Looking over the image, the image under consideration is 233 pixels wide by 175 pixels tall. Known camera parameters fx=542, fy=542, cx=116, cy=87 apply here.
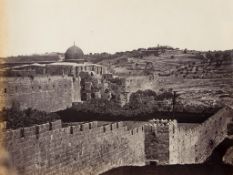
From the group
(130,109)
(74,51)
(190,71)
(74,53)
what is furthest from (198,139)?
(74,51)

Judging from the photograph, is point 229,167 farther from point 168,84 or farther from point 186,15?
point 168,84

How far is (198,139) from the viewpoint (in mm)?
6145

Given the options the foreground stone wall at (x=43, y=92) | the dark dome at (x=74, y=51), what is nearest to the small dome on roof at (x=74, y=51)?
the dark dome at (x=74, y=51)

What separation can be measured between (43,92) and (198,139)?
183 cm

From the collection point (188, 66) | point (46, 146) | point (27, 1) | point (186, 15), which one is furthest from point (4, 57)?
point (188, 66)

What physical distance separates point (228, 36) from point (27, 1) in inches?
58.8

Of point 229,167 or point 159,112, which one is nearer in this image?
point 229,167

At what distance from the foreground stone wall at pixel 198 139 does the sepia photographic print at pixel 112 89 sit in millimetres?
14

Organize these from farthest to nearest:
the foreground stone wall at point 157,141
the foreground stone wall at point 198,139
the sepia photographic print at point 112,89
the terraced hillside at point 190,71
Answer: the foreground stone wall at point 198,139
the foreground stone wall at point 157,141
the terraced hillside at point 190,71
the sepia photographic print at point 112,89

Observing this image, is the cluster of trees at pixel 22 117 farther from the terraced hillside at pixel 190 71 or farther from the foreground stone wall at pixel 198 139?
the foreground stone wall at pixel 198 139

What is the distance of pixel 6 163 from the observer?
11.8ft

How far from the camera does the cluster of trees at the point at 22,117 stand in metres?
4.32

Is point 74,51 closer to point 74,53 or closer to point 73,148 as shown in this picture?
point 74,53

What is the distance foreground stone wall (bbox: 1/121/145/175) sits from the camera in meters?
3.79
